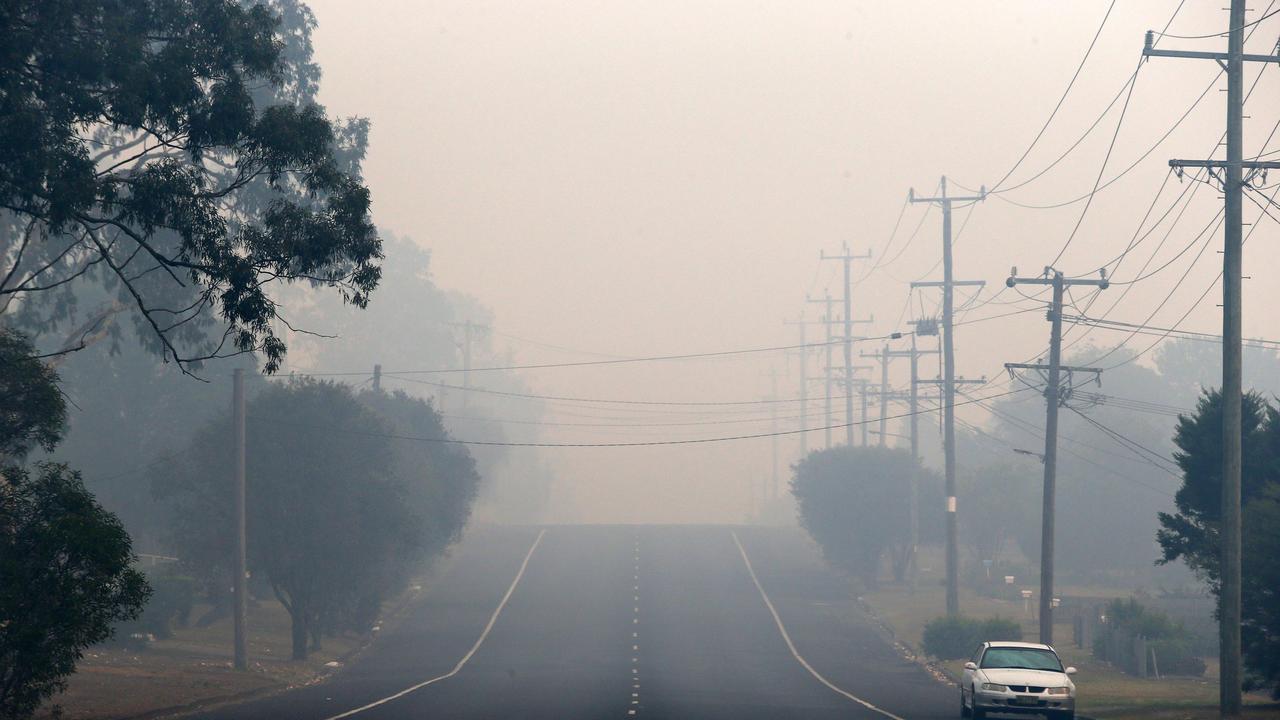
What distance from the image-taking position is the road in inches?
1326

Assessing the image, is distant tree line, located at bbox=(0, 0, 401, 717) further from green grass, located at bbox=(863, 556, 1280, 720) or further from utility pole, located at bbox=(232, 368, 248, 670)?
green grass, located at bbox=(863, 556, 1280, 720)

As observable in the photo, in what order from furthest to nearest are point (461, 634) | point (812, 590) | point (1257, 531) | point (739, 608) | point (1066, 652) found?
1. point (812, 590)
2. point (739, 608)
3. point (461, 634)
4. point (1066, 652)
5. point (1257, 531)

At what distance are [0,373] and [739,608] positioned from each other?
4695 centimetres

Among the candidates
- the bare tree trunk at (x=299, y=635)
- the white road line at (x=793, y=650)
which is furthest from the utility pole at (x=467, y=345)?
the bare tree trunk at (x=299, y=635)

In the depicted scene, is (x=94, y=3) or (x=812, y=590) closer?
(x=94, y=3)

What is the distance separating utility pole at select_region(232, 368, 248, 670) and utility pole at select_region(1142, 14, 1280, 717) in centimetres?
2948

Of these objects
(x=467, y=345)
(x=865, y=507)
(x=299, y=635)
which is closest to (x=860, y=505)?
(x=865, y=507)

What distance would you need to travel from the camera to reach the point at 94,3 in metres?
25.7

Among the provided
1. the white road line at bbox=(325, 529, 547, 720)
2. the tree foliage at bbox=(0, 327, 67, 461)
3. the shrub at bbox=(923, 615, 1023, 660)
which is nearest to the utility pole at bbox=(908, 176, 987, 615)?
the shrub at bbox=(923, 615, 1023, 660)

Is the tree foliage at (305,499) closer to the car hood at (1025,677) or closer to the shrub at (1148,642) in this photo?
the shrub at (1148,642)

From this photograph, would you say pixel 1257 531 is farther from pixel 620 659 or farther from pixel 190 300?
pixel 190 300

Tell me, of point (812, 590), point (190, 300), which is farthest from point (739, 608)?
point (190, 300)

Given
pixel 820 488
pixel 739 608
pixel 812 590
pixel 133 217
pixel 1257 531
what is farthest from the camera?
pixel 820 488

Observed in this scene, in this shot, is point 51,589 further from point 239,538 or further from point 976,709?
point 239,538
